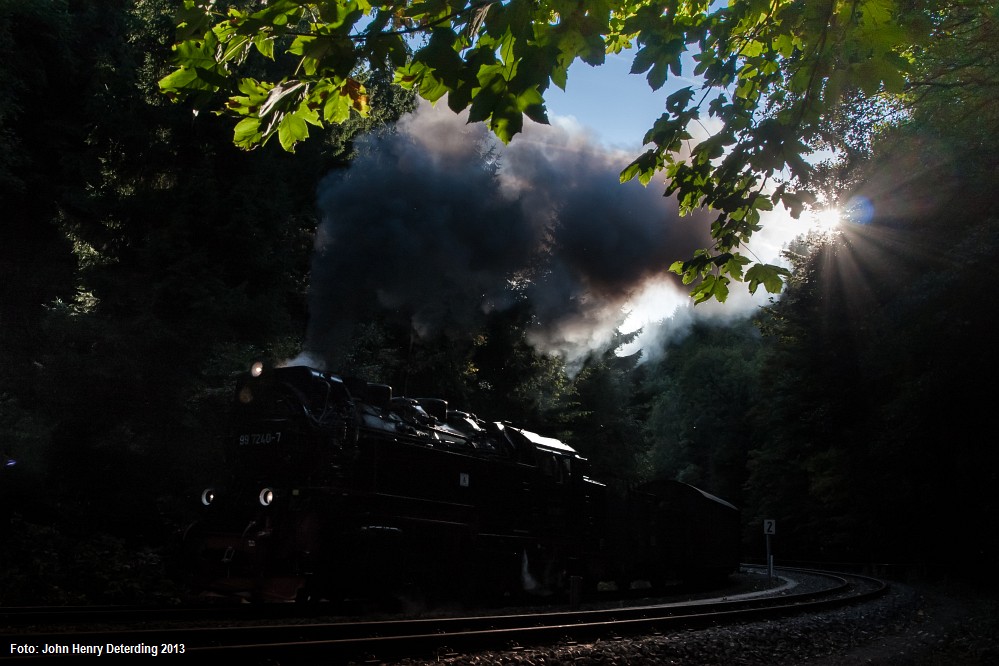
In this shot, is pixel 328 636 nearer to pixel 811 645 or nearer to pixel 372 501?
pixel 372 501

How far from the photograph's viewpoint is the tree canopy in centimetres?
325

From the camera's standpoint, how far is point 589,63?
10.8 feet

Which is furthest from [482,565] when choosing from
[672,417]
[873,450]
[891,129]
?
[672,417]

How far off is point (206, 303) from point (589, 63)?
14850 mm

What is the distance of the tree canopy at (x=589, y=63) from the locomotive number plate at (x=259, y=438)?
22.0 feet

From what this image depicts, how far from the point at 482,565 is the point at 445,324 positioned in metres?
5.74

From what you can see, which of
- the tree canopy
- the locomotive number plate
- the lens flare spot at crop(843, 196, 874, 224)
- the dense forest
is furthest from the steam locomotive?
the lens flare spot at crop(843, 196, 874, 224)

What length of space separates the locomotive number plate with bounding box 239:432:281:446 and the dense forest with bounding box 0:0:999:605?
4344 mm

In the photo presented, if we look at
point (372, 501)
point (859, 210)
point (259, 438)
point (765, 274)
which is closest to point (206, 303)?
point (259, 438)

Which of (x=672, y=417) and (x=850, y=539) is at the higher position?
(x=672, y=417)

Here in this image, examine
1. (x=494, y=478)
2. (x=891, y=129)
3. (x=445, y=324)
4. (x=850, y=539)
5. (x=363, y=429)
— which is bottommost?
(x=850, y=539)

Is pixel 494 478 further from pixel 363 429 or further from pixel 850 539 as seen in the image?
pixel 850 539

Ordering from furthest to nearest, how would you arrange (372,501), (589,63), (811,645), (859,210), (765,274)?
(859,210), (372,501), (811,645), (765,274), (589,63)

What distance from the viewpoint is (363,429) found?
10312 millimetres
